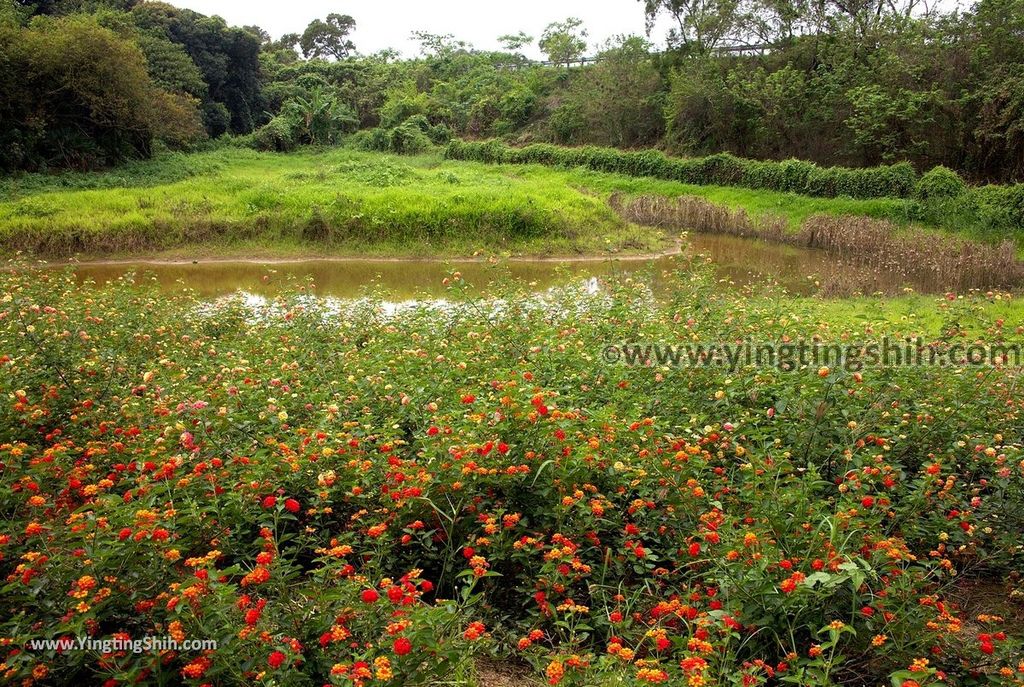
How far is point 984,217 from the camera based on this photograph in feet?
51.6

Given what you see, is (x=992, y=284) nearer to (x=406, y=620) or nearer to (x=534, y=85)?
(x=406, y=620)

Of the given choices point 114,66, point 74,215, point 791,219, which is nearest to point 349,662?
point 74,215

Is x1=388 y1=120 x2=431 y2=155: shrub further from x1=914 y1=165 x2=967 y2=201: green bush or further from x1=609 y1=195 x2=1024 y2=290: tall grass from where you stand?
x1=914 y1=165 x2=967 y2=201: green bush

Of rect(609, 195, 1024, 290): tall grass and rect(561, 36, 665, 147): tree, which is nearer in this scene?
rect(609, 195, 1024, 290): tall grass

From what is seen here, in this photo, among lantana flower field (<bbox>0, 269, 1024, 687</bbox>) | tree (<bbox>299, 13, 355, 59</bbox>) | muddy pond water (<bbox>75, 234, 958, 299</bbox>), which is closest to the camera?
lantana flower field (<bbox>0, 269, 1024, 687</bbox>)

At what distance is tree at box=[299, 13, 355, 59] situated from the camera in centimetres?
5725

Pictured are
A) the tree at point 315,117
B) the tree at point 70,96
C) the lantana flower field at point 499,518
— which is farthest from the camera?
the tree at point 315,117

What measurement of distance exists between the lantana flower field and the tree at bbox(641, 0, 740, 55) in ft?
97.9

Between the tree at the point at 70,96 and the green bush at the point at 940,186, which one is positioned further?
the tree at the point at 70,96

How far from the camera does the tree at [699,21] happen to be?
30.1 metres

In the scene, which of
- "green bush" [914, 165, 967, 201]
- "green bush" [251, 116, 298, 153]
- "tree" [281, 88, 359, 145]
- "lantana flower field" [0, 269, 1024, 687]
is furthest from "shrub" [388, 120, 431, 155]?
"lantana flower field" [0, 269, 1024, 687]

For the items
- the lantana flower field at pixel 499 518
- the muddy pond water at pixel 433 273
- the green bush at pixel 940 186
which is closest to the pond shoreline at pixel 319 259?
the muddy pond water at pixel 433 273

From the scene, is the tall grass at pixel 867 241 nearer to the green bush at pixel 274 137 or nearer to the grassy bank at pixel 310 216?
the grassy bank at pixel 310 216

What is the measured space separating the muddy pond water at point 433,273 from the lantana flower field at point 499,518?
7604mm
